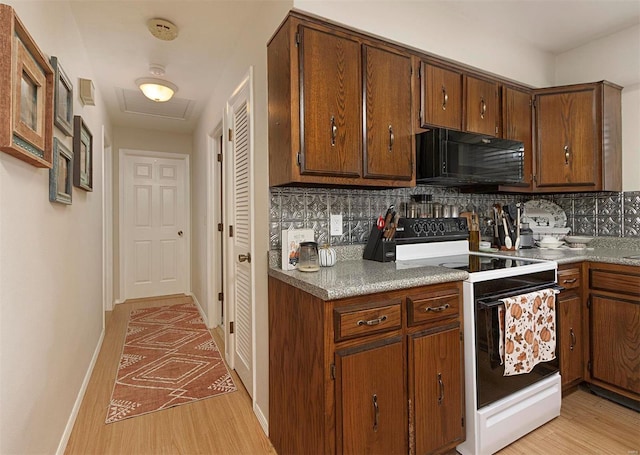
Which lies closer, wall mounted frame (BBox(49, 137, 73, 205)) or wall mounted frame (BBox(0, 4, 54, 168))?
wall mounted frame (BBox(0, 4, 54, 168))

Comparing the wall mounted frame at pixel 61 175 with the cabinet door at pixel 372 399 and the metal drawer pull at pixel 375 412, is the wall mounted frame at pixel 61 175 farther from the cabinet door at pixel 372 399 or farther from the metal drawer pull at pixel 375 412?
the metal drawer pull at pixel 375 412

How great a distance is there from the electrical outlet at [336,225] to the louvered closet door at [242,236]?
50 cm

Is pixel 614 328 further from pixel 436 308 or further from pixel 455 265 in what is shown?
pixel 436 308

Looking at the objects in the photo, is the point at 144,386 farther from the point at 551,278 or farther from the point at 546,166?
the point at 546,166

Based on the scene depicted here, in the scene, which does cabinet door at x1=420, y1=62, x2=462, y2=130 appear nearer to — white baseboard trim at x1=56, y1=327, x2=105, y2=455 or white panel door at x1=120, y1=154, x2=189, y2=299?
white baseboard trim at x1=56, y1=327, x2=105, y2=455

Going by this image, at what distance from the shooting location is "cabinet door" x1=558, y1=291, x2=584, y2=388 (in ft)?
6.91

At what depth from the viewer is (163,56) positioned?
104 inches

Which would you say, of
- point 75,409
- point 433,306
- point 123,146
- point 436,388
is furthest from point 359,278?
point 123,146

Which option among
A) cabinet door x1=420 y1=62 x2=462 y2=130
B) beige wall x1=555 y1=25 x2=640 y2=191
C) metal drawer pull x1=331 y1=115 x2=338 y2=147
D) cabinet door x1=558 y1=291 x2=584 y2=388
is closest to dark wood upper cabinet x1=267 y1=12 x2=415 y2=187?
metal drawer pull x1=331 y1=115 x2=338 y2=147

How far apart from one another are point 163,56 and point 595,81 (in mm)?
3382

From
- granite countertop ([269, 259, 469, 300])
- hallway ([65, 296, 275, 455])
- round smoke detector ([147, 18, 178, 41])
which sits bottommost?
hallway ([65, 296, 275, 455])

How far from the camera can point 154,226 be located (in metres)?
4.89

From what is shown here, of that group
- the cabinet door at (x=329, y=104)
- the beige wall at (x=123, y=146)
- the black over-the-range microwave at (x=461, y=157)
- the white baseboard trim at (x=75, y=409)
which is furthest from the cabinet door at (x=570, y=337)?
the beige wall at (x=123, y=146)

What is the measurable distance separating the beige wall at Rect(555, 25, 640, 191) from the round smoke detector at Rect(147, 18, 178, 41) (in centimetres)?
311
